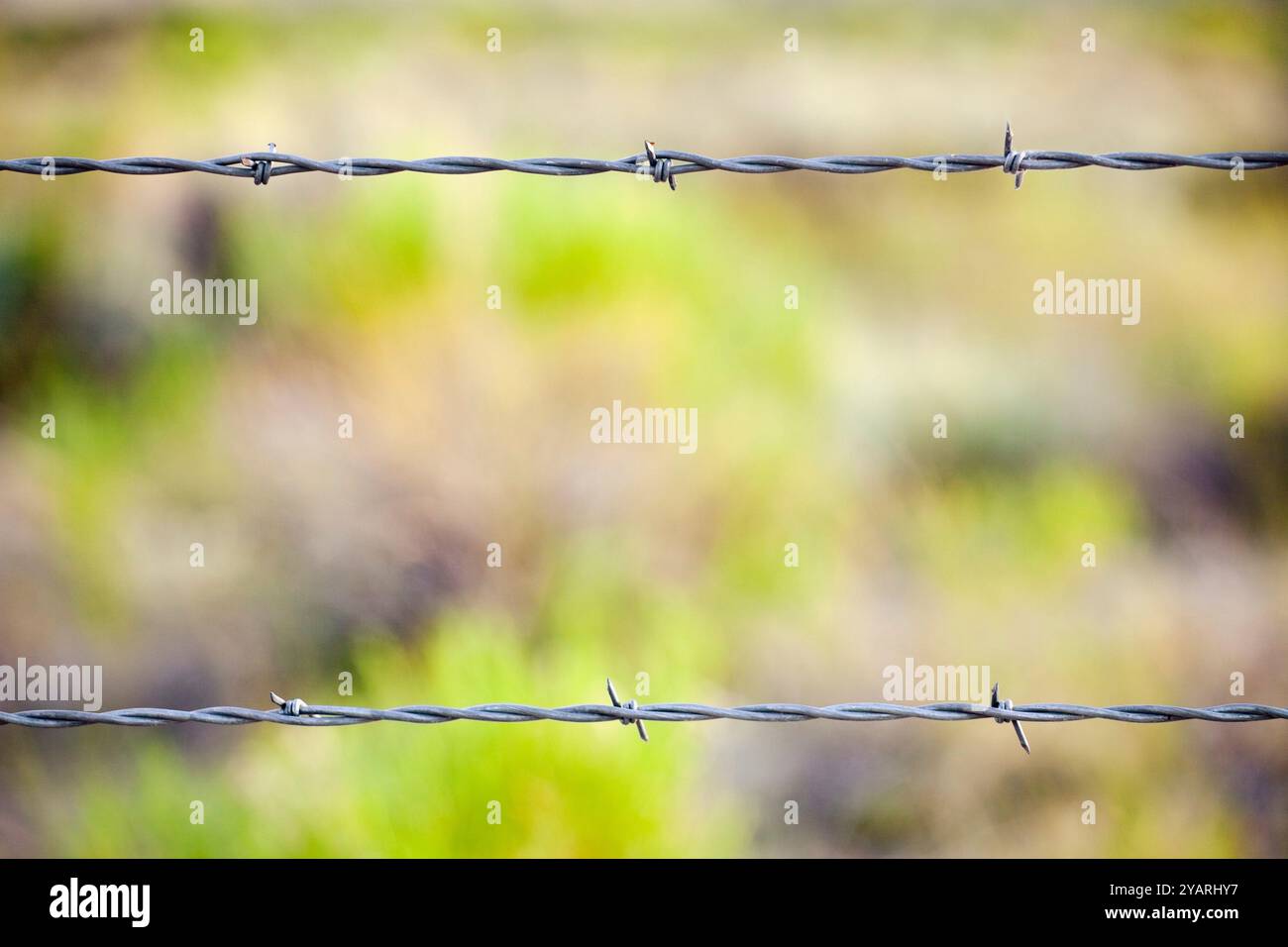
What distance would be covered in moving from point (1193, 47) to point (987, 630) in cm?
568

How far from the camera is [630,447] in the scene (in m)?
5.54

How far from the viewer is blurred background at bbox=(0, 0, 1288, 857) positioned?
4.79 m

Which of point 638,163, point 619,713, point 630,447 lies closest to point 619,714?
point 619,713

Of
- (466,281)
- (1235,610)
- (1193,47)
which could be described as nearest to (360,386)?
(466,281)

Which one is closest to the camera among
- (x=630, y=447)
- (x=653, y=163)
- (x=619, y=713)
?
(x=619, y=713)

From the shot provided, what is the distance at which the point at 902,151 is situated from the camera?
8078 mm

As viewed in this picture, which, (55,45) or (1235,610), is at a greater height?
(55,45)

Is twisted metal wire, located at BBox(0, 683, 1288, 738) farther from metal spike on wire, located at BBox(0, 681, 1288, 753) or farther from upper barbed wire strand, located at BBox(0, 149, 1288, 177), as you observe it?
upper barbed wire strand, located at BBox(0, 149, 1288, 177)

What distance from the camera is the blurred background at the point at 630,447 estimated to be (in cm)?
479

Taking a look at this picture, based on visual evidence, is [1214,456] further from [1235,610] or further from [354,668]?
[354,668]

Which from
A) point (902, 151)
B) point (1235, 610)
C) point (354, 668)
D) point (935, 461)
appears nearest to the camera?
point (354, 668)

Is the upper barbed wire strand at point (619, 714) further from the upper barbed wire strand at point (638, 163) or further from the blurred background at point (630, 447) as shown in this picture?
the blurred background at point (630, 447)

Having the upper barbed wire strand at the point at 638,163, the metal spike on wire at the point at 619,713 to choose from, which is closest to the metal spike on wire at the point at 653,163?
the upper barbed wire strand at the point at 638,163

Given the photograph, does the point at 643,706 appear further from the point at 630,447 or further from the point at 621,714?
the point at 630,447
